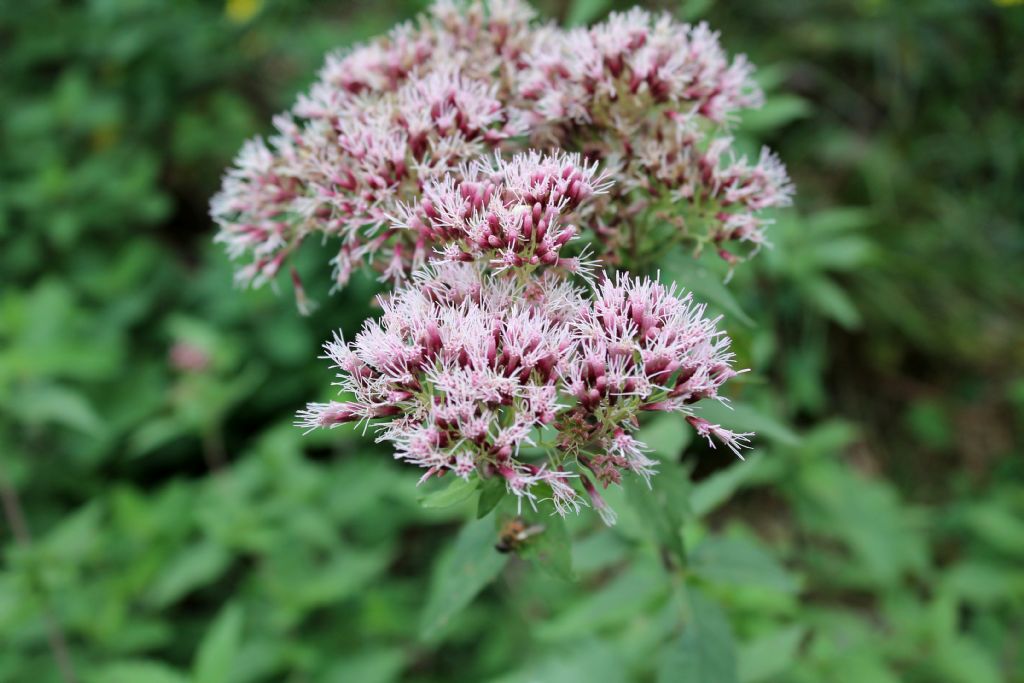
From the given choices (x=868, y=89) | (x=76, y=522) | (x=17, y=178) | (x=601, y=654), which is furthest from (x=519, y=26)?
(x=868, y=89)

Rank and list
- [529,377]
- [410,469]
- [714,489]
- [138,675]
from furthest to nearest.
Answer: [410,469] < [138,675] < [714,489] < [529,377]

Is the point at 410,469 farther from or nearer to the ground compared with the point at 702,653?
farther from the ground

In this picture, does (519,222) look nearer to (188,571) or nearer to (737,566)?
(737,566)

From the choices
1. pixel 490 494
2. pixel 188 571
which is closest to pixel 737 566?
pixel 490 494

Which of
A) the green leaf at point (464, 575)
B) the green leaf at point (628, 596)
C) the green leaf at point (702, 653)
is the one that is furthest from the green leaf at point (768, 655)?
the green leaf at point (464, 575)

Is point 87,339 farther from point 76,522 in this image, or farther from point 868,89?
point 868,89

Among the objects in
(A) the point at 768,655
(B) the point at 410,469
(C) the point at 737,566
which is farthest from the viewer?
(B) the point at 410,469
